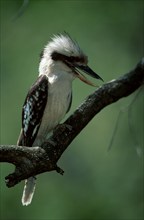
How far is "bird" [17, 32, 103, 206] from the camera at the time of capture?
634 centimetres

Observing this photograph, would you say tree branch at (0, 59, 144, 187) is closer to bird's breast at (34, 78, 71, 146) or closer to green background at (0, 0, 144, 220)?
bird's breast at (34, 78, 71, 146)

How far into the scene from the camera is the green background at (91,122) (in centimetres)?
960

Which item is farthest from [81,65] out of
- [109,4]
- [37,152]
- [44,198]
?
[109,4]

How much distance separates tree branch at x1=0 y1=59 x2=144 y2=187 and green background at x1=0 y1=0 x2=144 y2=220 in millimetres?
3352

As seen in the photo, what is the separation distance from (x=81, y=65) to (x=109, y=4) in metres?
4.57

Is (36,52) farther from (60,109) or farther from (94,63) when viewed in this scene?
(60,109)

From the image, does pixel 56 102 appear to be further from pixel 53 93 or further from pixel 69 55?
pixel 69 55

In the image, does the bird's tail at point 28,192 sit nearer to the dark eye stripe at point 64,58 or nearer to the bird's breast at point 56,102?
the bird's breast at point 56,102

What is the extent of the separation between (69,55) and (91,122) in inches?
157

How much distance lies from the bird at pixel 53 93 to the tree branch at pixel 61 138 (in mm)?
427

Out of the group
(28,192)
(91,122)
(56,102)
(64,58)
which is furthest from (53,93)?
(91,122)

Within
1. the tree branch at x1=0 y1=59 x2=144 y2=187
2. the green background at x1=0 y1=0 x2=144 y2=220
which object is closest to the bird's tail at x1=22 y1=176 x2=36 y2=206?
the tree branch at x1=0 y1=59 x2=144 y2=187

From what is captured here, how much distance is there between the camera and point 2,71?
34.8 feet

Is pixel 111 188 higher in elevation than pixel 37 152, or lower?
lower
